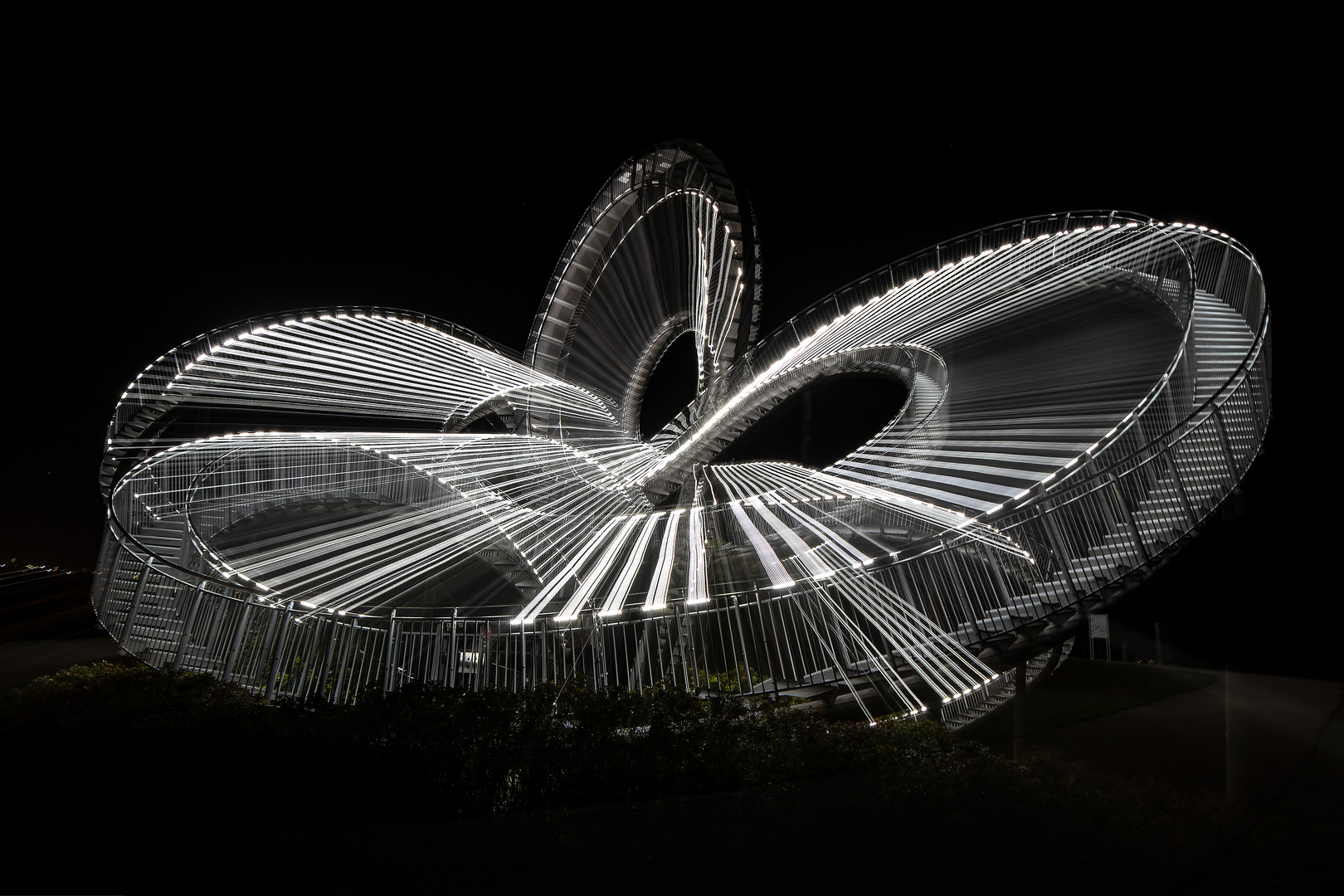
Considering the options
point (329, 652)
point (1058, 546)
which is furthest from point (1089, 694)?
point (329, 652)

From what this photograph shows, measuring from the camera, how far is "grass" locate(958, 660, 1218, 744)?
4492 millimetres

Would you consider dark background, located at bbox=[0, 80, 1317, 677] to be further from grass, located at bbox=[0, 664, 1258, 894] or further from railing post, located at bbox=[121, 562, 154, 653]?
railing post, located at bbox=[121, 562, 154, 653]

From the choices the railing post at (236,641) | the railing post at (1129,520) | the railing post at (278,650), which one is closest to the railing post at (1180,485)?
the railing post at (1129,520)

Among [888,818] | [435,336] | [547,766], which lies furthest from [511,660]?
[435,336]

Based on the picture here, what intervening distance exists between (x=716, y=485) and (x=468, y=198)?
6.36m

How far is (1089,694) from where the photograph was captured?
4.82 m

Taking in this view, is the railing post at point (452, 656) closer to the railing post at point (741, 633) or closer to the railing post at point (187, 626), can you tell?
the railing post at point (741, 633)

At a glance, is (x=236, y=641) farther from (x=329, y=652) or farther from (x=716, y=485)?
(x=716, y=485)

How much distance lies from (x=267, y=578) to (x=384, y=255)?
277 inches

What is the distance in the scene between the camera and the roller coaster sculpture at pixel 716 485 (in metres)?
5.11

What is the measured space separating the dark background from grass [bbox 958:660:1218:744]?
55 cm

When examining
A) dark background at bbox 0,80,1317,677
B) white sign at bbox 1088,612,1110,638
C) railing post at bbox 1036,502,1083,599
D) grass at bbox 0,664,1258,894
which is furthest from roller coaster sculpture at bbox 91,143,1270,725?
grass at bbox 0,664,1258,894

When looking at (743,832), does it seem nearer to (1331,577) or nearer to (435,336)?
(1331,577)

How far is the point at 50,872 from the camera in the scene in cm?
299
